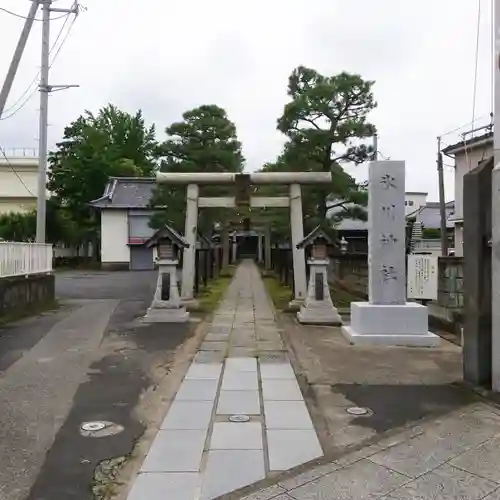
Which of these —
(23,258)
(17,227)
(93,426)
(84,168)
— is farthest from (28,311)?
(84,168)

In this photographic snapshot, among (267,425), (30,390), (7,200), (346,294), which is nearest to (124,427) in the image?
(267,425)

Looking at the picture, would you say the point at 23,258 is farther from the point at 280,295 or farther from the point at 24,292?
the point at 280,295

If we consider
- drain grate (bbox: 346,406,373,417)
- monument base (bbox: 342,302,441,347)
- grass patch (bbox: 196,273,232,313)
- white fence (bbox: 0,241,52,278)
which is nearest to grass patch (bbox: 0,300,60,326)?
white fence (bbox: 0,241,52,278)

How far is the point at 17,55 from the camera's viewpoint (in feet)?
35.4

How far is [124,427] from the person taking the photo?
4559 millimetres

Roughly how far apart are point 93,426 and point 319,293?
732cm

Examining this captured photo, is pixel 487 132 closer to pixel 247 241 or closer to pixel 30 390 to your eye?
pixel 30 390

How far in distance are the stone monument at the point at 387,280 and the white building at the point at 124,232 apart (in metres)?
27.6

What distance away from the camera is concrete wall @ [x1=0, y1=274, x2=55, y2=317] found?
1091cm

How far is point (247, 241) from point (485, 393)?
56.3 metres

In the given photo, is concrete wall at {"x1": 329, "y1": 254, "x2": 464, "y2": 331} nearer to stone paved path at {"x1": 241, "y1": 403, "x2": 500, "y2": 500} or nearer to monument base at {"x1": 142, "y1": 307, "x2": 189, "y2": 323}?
monument base at {"x1": 142, "y1": 307, "x2": 189, "y2": 323}

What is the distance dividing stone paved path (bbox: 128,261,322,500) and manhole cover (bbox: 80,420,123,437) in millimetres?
411

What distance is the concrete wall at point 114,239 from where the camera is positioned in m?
35.4

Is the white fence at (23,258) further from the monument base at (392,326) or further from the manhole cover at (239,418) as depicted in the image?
the manhole cover at (239,418)
